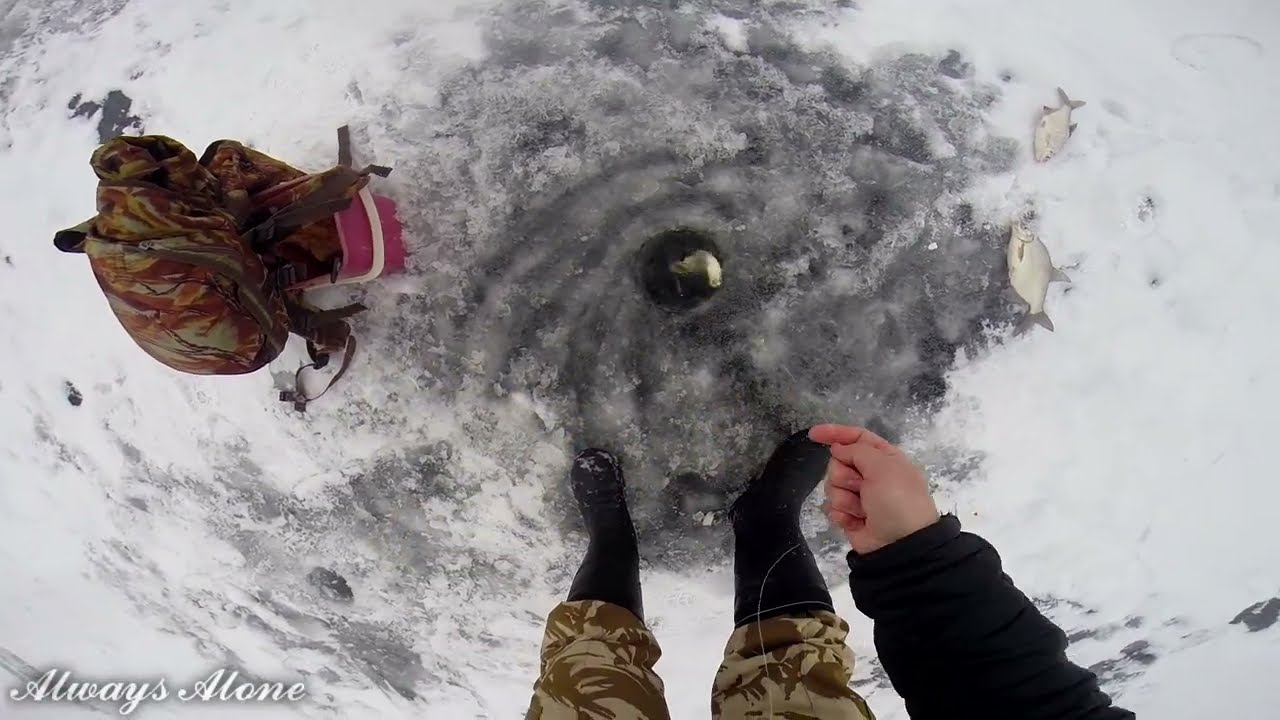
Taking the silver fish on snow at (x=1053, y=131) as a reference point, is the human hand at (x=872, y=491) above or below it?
below

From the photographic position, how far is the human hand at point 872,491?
3.99 feet

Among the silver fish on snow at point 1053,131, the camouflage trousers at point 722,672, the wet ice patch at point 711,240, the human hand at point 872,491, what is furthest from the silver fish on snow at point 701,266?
the silver fish on snow at point 1053,131

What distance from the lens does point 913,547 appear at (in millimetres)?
1147

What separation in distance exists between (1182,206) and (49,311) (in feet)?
10.9

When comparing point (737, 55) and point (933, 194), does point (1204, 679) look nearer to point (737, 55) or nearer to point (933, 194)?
point (933, 194)

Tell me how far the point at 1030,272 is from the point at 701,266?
2.92ft

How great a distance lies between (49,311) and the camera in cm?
212

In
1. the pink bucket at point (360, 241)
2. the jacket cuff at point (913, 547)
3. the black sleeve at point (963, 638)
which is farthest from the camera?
the pink bucket at point (360, 241)

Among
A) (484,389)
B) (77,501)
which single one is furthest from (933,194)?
(77,501)

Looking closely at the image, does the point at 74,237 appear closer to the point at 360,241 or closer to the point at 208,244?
the point at 208,244

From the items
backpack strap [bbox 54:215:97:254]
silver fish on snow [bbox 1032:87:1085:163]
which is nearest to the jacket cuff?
silver fish on snow [bbox 1032:87:1085:163]

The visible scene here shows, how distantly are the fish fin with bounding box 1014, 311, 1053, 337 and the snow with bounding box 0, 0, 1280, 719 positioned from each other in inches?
1.2

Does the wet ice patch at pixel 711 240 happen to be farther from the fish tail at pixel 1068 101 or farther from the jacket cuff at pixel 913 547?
the jacket cuff at pixel 913 547

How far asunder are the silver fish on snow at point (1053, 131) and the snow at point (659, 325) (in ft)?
0.14
